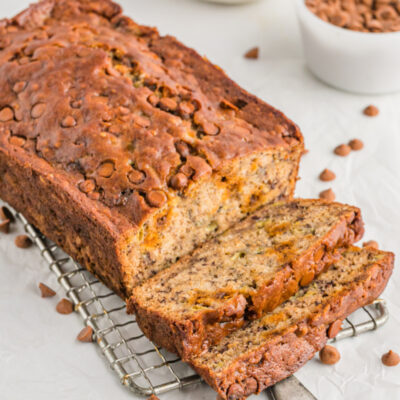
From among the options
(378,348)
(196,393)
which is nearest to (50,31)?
(196,393)

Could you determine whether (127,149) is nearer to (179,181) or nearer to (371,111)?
(179,181)

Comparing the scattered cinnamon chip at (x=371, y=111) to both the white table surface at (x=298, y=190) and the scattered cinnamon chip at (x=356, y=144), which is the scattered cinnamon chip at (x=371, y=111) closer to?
the white table surface at (x=298, y=190)

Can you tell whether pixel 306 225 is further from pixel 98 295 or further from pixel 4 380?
pixel 4 380

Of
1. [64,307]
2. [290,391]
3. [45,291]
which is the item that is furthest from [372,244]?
[45,291]

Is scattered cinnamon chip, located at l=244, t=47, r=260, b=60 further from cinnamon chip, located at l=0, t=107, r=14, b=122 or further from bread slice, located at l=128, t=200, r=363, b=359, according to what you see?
cinnamon chip, located at l=0, t=107, r=14, b=122

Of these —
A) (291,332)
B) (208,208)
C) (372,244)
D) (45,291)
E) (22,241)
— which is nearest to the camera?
(291,332)

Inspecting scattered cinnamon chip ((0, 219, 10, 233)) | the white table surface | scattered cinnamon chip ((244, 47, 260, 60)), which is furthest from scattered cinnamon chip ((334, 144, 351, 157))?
scattered cinnamon chip ((0, 219, 10, 233))
